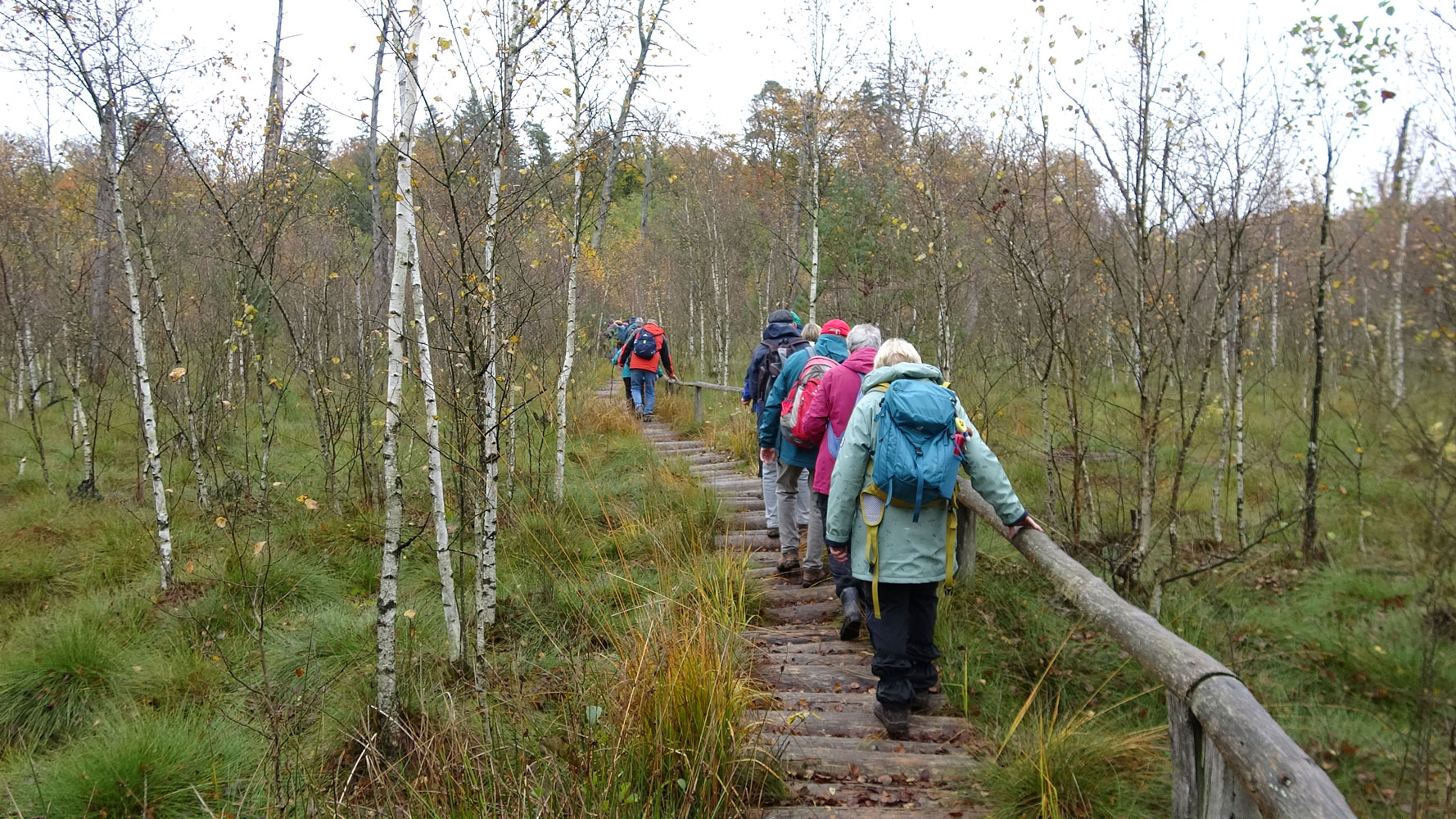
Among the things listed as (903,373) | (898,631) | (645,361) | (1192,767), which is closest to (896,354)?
(903,373)

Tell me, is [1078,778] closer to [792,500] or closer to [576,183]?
[792,500]

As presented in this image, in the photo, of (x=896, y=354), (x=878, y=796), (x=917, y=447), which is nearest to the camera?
(x=878, y=796)

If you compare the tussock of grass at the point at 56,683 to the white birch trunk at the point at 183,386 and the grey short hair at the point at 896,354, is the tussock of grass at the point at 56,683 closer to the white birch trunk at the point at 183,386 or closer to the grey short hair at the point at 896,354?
the white birch trunk at the point at 183,386

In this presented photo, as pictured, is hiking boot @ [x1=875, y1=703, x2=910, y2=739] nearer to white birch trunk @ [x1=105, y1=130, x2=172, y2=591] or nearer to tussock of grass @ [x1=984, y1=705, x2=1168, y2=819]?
tussock of grass @ [x1=984, y1=705, x2=1168, y2=819]

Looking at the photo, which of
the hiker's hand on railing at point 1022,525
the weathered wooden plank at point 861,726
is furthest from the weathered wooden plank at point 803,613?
the hiker's hand on railing at point 1022,525

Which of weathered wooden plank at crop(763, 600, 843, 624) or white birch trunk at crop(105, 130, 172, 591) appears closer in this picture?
weathered wooden plank at crop(763, 600, 843, 624)

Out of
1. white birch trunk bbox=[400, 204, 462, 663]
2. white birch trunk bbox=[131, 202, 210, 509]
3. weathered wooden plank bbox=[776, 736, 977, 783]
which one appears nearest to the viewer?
weathered wooden plank bbox=[776, 736, 977, 783]

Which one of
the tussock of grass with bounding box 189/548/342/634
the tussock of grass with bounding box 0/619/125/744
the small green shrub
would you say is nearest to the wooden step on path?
the small green shrub

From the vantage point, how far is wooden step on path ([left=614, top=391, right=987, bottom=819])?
305 cm

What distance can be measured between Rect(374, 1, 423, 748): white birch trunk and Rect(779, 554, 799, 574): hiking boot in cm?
294

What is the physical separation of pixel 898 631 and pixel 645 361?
371 inches

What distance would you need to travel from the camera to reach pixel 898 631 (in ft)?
12.1

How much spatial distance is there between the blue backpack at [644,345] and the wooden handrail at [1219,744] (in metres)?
9.93

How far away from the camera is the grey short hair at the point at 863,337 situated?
4.93 m
